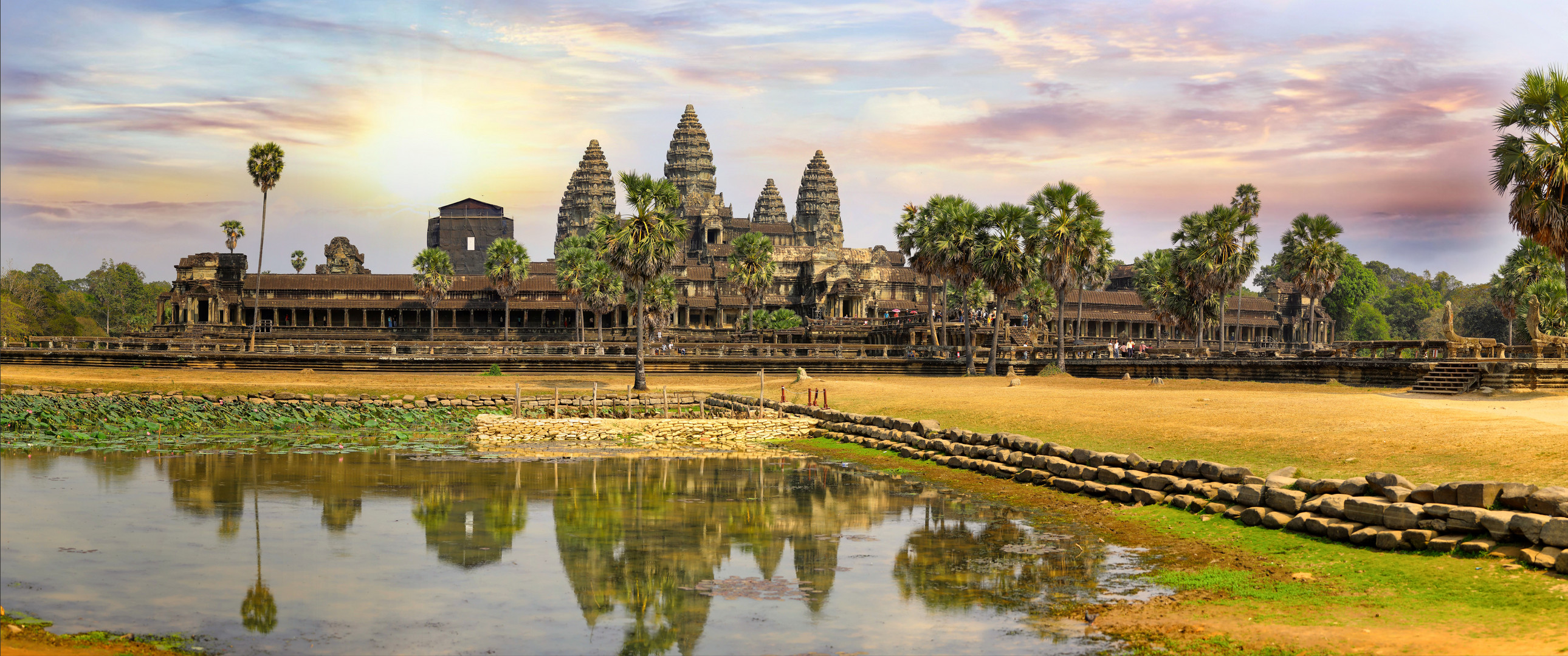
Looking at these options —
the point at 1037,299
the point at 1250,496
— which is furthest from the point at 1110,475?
the point at 1037,299

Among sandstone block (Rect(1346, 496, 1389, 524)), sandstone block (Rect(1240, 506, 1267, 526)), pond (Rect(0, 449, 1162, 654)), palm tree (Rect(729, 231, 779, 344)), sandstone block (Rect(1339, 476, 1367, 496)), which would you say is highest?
palm tree (Rect(729, 231, 779, 344))

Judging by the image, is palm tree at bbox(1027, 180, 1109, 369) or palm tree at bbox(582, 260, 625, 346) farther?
palm tree at bbox(582, 260, 625, 346)

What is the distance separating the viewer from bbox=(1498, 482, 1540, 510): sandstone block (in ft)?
40.9

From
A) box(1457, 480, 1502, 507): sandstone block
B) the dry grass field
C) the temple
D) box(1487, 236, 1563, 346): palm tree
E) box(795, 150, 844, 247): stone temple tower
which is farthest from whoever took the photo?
box(795, 150, 844, 247): stone temple tower

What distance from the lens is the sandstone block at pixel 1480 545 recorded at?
1236 centimetres

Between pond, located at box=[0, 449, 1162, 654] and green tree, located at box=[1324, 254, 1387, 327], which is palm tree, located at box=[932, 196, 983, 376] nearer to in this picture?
pond, located at box=[0, 449, 1162, 654]

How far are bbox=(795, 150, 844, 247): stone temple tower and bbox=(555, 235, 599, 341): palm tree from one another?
234 feet

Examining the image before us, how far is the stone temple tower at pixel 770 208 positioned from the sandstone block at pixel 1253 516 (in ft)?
514

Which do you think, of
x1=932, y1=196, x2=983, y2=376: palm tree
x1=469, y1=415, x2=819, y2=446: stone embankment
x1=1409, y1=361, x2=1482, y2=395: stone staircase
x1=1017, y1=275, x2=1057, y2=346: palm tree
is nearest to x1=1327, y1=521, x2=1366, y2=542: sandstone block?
x1=469, y1=415, x2=819, y2=446: stone embankment

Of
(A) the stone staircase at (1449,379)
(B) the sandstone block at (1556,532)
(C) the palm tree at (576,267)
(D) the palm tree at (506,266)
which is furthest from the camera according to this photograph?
(D) the palm tree at (506,266)

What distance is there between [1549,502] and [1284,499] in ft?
11.1

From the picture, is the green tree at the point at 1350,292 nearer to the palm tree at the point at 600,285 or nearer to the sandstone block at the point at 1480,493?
the palm tree at the point at 600,285

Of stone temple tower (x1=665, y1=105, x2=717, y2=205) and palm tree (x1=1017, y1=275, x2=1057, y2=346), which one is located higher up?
stone temple tower (x1=665, y1=105, x2=717, y2=205)

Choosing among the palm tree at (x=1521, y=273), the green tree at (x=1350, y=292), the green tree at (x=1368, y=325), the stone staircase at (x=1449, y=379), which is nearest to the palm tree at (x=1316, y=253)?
the palm tree at (x=1521, y=273)
